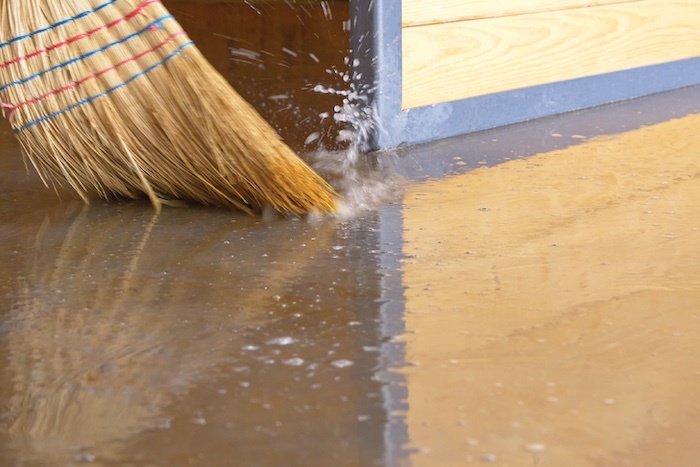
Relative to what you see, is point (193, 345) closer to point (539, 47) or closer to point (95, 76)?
point (95, 76)

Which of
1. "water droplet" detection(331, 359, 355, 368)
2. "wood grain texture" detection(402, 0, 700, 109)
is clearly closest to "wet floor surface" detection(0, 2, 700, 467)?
"water droplet" detection(331, 359, 355, 368)

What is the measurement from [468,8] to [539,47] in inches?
10.4

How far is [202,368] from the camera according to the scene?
85cm

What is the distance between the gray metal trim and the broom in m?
0.52

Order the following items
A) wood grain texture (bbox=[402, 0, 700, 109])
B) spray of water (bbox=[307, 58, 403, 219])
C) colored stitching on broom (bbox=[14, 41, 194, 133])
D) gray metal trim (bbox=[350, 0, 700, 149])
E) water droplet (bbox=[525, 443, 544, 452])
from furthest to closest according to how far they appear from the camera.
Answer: wood grain texture (bbox=[402, 0, 700, 109]), gray metal trim (bbox=[350, 0, 700, 149]), spray of water (bbox=[307, 58, 403, 219]), colored stitching on broom (bbox=[14, 41, 194, 133]), water droplet (bbox=[525, 443, 544, 452])

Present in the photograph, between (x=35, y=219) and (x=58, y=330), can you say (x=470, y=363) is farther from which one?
(x=35, y=219)

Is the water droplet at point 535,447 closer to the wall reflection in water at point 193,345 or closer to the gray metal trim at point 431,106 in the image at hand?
the wall reflection in water at point 193,345

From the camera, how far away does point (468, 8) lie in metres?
2.02

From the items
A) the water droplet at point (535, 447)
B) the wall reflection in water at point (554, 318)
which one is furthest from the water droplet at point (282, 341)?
the water droplet at point (535, 447)

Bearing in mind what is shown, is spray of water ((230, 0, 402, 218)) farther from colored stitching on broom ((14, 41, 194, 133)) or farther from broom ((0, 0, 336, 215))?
colored stitching on broom ((14, 41, 194, 133))

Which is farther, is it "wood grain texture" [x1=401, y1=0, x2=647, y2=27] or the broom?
"wood grain texture" [x1=401, y1=0, x2=647, y2=27]

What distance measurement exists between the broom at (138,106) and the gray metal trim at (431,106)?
0.52 metres

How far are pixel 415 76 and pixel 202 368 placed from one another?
3.99ft

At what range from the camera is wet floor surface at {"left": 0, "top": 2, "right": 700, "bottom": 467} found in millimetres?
725
